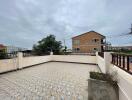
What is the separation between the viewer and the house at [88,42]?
23578 mm

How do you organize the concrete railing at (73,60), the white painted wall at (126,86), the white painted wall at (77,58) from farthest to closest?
the white painted wall at (77,58) → the concrete railing at (73,60) → the white painted wall at (126,86)

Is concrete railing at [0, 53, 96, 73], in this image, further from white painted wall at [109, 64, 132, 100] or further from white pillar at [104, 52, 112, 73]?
white painted wall at [109, 64, 132, 100]

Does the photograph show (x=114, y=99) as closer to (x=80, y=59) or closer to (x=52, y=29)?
(x=80, y=59)

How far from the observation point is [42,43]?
55.7 ft

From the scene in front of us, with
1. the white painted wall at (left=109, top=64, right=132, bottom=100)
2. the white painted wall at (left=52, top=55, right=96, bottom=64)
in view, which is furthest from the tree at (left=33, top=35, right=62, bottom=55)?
the white painted wall at (left=109, top=64, right=132, bottom=100)

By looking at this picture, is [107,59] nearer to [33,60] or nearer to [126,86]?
[126,86]

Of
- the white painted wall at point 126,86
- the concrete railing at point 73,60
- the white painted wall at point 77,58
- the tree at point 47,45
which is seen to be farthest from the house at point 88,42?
the white painted wall at point 126,86

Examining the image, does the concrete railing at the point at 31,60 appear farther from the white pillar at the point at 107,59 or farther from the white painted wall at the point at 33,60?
the white pillar at the point at 107,59

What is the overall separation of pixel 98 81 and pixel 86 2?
23.6ft

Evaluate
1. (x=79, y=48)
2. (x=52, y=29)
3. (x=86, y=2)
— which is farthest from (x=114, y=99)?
(x=79, y=48)

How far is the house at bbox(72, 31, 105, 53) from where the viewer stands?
23.6 meters

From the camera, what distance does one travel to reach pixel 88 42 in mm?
24625

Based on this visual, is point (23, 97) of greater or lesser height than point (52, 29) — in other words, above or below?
below

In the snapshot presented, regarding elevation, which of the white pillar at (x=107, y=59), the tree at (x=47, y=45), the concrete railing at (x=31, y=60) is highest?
the tree at (x=47, y=45)
